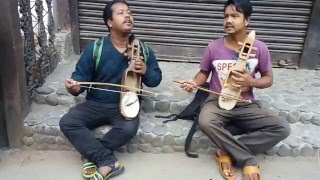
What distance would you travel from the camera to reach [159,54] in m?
4.78

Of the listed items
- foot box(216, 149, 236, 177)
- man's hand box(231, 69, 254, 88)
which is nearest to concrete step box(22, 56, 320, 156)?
foot box(216, 149, 236, 177)

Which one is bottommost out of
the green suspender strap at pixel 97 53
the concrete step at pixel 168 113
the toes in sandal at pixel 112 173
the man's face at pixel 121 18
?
the toes in sandal at pixel 112 173

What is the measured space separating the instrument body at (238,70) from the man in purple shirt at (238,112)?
0.04m

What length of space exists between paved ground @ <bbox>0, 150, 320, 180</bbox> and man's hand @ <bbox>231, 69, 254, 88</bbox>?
0.75 meters

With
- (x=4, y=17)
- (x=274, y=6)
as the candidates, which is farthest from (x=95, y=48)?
(x=274, y=6)

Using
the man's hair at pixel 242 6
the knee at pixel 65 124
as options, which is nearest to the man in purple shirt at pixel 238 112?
the man's hair at pixel 242 6

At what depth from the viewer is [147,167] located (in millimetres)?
3150

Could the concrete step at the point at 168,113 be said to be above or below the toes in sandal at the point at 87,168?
above

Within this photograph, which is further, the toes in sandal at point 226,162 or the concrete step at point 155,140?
the concrete step at point 155,140

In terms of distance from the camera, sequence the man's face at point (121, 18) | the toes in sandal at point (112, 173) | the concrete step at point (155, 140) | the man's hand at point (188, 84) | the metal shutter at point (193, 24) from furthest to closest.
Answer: the metal shutter at point (193, 24) < the concrete step at point (155, 140) < the man's face at point (121, 18) < the man's hand at point (188, 84) < the toes in sandal at point (112, 173)

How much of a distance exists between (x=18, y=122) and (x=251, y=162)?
2070 millimetres

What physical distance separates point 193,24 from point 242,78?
6.25 ft

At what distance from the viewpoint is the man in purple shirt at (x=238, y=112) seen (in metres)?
2.97

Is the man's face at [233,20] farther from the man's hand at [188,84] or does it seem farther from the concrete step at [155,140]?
the concrete step at [155,140]
